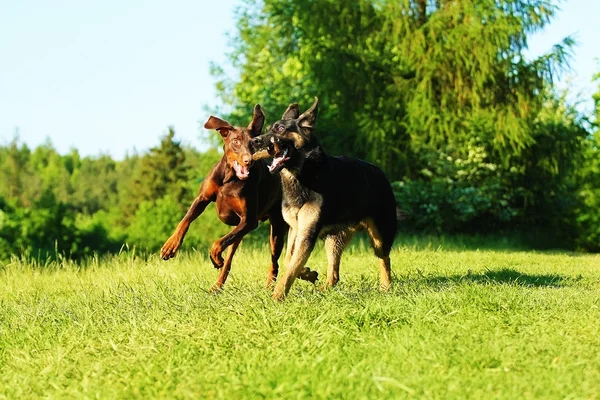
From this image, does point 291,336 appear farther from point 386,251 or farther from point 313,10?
point 313,10

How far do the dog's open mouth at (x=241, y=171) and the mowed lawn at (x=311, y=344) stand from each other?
116cm

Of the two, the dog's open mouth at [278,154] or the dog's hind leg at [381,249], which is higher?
the dog's open mouth at [278,154]

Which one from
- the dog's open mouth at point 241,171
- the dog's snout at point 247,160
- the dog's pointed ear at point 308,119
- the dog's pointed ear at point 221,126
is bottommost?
the dog's open mouth at point 241,171

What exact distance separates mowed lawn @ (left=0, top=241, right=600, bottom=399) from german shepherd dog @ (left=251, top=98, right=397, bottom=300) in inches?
18.9

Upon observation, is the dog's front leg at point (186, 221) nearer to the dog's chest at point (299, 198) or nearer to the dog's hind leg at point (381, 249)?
the dog's chest at point (299, 198)

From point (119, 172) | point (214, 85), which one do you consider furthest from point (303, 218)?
point (119, 172)

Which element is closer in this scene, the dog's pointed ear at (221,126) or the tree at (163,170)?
the dog's pointed ear at (221,126)

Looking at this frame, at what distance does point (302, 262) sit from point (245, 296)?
2.01 ft

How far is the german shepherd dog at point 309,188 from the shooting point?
784 cm

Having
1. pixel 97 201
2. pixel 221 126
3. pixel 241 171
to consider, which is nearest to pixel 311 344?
pixel 241 171

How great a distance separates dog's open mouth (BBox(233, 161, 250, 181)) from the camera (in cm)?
865

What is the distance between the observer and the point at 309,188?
8078mm

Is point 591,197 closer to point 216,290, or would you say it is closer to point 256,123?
point 256,123

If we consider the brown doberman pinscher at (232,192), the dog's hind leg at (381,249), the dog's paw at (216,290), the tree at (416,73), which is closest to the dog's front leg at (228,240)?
the brown doberman pinscher at (232,192)
